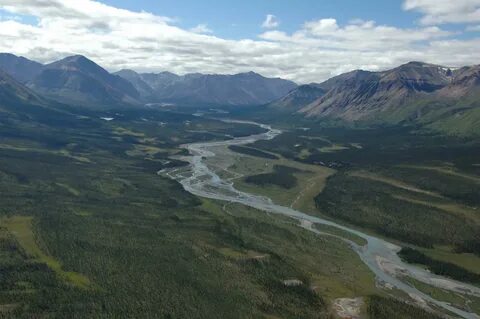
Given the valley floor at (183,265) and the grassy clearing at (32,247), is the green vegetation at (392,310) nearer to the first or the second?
the valley floor at (183,265)

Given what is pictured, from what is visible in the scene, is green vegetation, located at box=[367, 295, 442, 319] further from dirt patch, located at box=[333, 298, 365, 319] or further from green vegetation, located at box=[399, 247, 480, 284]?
green vegetation, located at box=[399, 247, 480, 284]

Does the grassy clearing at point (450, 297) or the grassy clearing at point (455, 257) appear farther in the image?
the grassy clearing at point (455, 257)

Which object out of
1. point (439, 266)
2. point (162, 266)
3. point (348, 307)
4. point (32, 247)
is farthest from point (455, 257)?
point (32, 247)

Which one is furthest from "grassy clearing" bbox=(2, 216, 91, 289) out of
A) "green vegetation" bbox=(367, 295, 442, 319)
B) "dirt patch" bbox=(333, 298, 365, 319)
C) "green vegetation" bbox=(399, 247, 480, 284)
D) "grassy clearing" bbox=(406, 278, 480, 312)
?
"green vegetation" bbox=(399, 247, 480, 284)

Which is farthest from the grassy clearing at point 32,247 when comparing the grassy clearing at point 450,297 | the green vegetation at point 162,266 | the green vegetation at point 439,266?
the green vegetation at point 439,266

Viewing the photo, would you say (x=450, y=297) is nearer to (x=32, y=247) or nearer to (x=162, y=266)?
(x=162, y=266)

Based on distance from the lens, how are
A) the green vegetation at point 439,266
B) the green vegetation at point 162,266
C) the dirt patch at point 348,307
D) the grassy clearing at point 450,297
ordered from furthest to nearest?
the green vegetation at point 439,266, the grassy clearing at point 450,297, the dirt patch at point 348,307, the green vegetation at point 162,266
